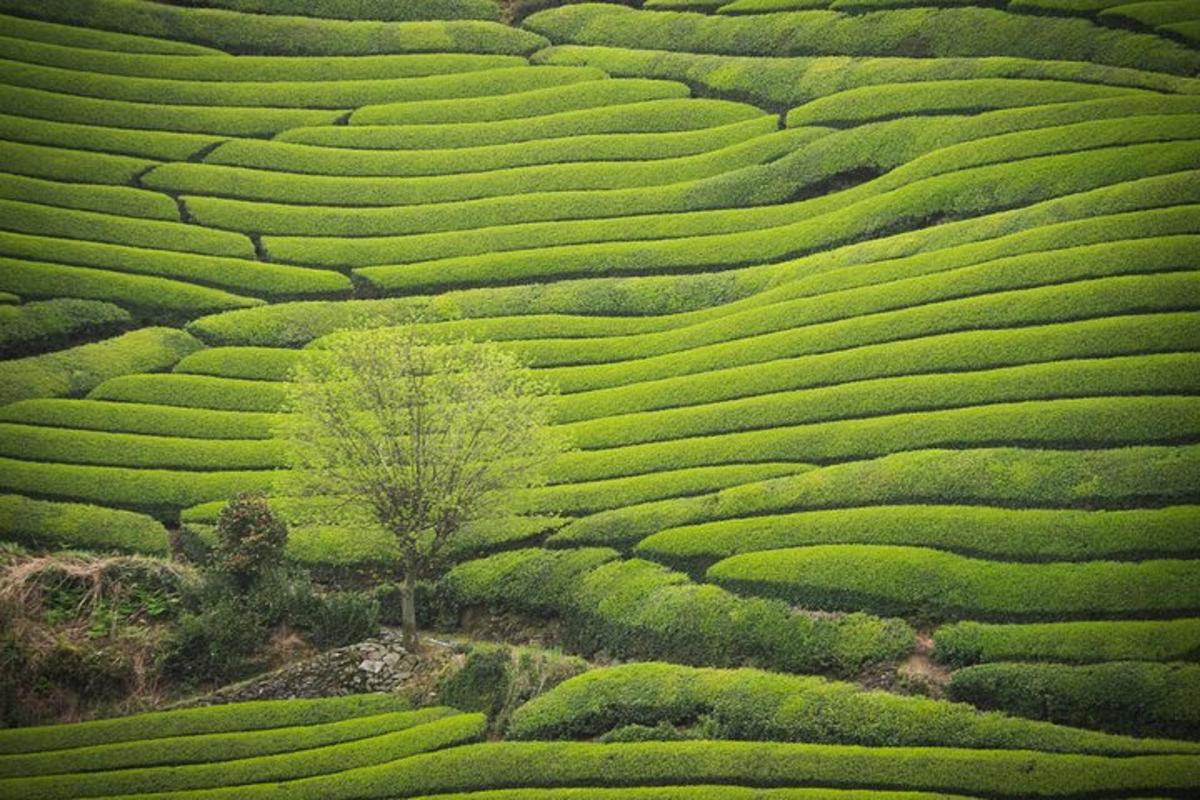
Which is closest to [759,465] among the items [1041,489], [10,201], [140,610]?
[1041,489]

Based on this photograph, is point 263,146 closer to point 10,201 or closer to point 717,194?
point 10,201

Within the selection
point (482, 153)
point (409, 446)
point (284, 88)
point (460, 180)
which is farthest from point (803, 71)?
point (409, 446)

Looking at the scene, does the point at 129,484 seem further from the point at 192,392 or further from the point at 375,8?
the point at 375,8

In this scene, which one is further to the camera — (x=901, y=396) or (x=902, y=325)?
(x=902, y=325)

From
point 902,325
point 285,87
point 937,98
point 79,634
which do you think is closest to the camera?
point 79,634

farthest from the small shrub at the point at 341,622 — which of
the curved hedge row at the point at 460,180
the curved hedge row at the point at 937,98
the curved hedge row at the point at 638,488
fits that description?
the curved hedge row at the point at 937,98

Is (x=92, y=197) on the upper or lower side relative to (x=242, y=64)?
lower

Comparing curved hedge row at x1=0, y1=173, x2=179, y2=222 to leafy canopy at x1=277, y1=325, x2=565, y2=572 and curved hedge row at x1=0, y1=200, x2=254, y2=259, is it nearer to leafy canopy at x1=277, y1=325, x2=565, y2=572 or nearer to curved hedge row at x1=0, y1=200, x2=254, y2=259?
curved hedge row at x1=0, y1=200, x2=254, y2=259
